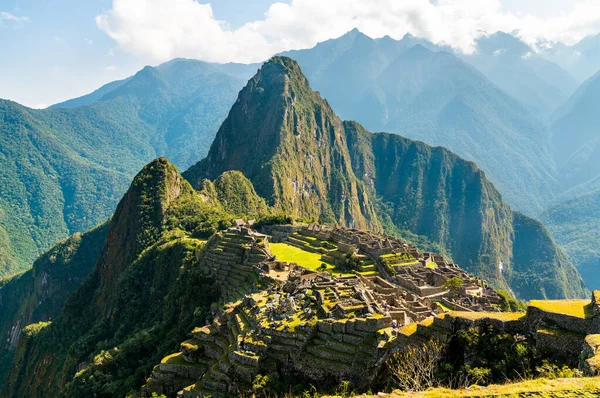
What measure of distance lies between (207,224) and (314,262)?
41509 millimetres

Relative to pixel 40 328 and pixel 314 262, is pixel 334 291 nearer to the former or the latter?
pixel 314 262

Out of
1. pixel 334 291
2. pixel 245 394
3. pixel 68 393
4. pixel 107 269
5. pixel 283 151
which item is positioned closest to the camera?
pixel 245 394

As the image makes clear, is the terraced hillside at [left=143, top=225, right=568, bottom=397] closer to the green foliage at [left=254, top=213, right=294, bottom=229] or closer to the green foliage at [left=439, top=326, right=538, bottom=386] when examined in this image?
the green foliage at [left=439, top=326, right=538, bottom=386]

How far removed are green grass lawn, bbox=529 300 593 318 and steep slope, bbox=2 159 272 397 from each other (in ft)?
111

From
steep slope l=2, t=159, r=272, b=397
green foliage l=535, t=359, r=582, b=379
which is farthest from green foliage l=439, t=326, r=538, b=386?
steep slope l=2, t=159, r=272, b=397

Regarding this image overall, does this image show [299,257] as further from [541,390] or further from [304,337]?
[541,390]

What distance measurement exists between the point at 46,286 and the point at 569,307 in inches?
6088

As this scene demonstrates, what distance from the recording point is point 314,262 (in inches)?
2473

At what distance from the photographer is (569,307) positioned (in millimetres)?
19938

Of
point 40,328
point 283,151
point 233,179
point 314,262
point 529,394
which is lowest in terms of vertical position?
point 40,328

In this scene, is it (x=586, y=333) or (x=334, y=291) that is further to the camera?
(x=334, y=291)

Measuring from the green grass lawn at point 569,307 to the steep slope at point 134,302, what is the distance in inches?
1335

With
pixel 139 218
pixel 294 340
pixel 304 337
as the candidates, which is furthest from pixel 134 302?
pixel 304 337

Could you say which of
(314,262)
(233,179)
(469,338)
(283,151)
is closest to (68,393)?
(314,262)
